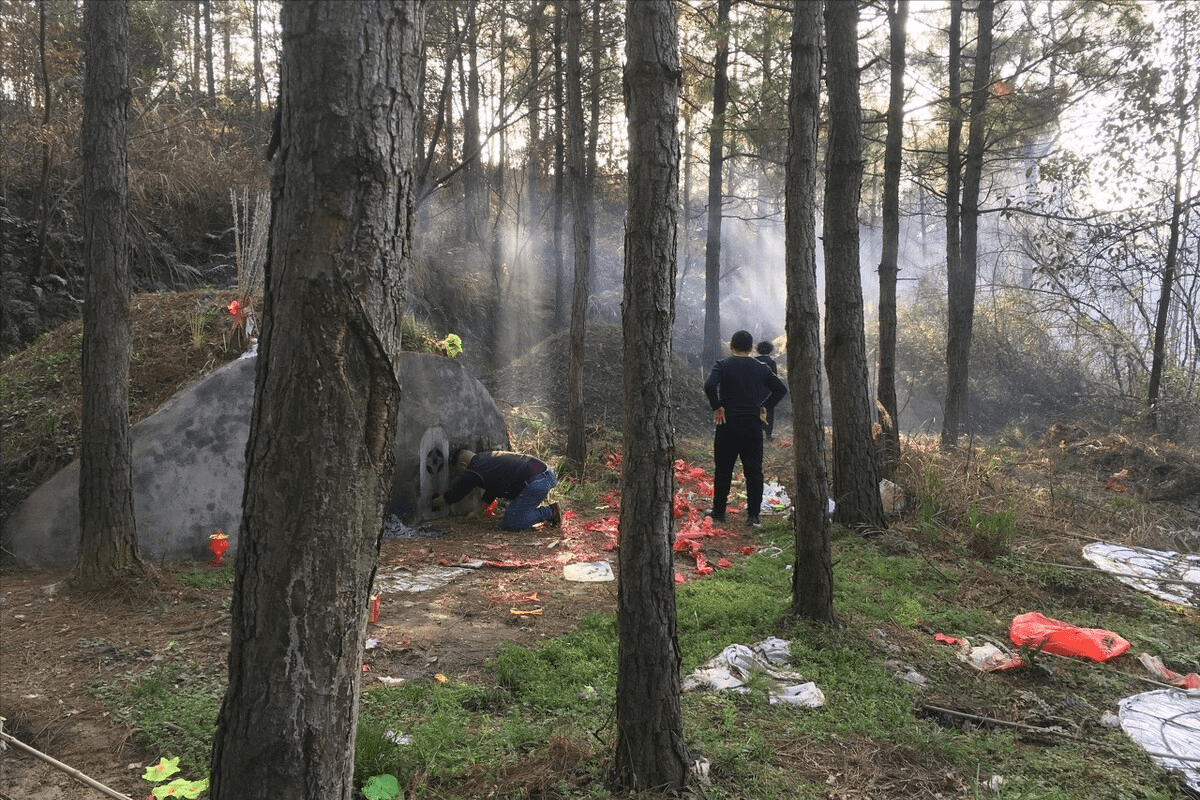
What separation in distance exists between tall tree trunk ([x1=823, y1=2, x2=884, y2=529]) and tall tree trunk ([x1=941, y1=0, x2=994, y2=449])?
18.6ft

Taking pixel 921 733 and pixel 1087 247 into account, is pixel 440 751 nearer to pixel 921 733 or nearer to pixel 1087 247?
pixel 921 733

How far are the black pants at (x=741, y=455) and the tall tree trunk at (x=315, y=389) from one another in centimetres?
614

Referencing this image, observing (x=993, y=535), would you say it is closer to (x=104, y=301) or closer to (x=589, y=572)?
(x=589, y=572)

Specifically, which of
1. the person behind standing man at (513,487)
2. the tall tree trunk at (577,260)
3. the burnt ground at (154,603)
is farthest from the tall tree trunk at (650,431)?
the tall tree trunk at (577,260)

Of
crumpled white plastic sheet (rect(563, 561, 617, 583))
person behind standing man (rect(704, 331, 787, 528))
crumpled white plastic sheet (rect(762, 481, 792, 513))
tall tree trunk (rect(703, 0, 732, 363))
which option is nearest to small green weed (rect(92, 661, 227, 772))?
crumpled white plastic sheet (rect(563, 561, 617, 583))

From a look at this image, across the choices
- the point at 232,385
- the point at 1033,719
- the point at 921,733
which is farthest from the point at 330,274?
the point at 232,385

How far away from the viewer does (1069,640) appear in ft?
14.7

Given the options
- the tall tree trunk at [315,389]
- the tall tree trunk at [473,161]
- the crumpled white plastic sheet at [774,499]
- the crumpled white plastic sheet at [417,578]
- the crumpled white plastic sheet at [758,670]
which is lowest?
the crumpled white plastic sheet at [417,578]

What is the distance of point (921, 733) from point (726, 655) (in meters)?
1.09

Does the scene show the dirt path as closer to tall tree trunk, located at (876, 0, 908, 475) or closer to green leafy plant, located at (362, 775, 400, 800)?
green leafy plant, located at (362, 775, 400, 800)

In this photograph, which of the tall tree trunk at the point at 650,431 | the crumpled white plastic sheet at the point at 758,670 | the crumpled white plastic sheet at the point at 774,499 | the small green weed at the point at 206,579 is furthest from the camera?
the crumpled white plastic sheet at the point at 774,499

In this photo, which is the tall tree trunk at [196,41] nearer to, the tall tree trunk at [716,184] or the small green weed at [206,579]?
the tall tree trunk at [716,184]

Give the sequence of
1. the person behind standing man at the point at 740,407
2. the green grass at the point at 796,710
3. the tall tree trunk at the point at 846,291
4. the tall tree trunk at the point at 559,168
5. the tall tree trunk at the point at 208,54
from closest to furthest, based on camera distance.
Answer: the green grass at the point at 796,710 → the tall tree trunk at the point at 846,291 → the person behind standing man at the point at 740,407 → the tall tree trunk at the point at 559,168 → the tall tree trunk at the point at 208,54

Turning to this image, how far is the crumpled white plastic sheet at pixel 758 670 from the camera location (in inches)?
149
